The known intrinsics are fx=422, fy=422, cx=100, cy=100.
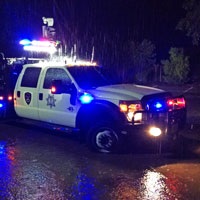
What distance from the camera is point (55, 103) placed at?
8.84 m

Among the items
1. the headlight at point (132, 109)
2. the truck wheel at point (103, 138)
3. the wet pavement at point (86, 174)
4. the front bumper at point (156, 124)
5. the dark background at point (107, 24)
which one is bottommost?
the wet pavement at point (86, 174)

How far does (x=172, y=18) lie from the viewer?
26234mm

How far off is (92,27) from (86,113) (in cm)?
2113

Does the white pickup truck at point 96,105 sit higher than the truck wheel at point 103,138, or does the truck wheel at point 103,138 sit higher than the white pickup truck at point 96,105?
the white pickup truck at point 96,105

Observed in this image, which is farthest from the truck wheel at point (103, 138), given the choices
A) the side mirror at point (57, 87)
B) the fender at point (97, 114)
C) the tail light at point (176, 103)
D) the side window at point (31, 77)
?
the side window at point (31, 77)

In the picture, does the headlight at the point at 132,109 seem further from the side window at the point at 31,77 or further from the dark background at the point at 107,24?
the dark background at the point at 107,24

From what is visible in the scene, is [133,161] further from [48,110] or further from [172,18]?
[172,18]

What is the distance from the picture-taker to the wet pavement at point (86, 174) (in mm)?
5820

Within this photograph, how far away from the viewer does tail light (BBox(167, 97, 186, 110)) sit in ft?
26.7

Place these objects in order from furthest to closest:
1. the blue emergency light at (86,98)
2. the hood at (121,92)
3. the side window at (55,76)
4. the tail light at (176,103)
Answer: the side window at (55,76) < the blue emergency light at (86,98) < the tail light at (176,103) < the hood at (121,92)

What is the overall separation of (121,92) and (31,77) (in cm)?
250

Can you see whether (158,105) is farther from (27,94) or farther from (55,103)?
(27,94)

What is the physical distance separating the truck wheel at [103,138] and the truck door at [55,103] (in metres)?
0.60

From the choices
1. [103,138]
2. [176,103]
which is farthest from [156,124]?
[103,138]
